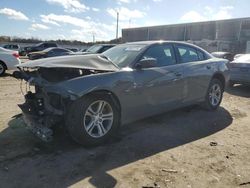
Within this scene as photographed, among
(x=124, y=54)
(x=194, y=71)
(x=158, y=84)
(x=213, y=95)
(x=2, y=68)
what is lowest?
(x=2, y=68)

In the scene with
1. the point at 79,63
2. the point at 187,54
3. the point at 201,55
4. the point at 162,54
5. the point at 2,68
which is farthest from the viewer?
the point at 2,68

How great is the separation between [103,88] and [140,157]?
113 centimetres

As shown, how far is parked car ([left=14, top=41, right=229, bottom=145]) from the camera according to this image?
15.4 ft

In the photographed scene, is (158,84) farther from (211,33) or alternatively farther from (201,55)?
(211,33)

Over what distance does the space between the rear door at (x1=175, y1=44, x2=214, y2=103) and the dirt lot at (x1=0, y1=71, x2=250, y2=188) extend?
0.62 m

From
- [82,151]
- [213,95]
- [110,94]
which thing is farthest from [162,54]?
[82,151]

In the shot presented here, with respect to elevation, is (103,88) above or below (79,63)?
below

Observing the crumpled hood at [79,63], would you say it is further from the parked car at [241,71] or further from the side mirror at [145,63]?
the parked car at [241,71]

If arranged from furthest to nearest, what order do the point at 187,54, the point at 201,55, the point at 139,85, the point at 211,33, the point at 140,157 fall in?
the point at 211,33, the point at 201,55, the point at 187,54, the point at 139,85, the point at 140,157

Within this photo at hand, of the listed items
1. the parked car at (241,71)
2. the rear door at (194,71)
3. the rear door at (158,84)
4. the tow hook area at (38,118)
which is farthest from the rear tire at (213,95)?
the tow hook area at (38,118)

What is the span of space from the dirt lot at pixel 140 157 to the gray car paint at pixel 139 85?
46 centimetres

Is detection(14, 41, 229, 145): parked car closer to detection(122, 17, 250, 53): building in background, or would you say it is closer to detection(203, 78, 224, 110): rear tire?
detection(203, 78, 224, 110): rear tire

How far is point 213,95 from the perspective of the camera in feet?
24.8

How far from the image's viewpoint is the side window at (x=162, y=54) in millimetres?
5904
